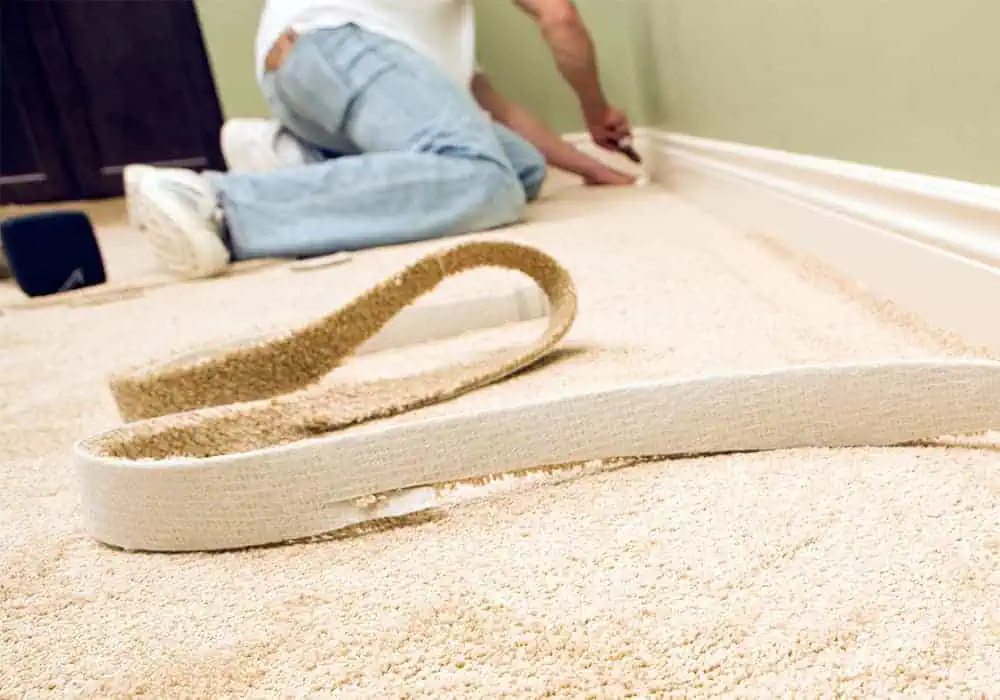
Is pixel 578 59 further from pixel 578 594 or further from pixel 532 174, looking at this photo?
pixel 578 594

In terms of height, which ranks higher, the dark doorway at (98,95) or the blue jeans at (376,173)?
the dark doorway at (98,95)

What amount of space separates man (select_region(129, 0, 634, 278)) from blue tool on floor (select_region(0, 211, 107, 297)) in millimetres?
114

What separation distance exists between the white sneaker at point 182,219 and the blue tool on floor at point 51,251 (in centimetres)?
11

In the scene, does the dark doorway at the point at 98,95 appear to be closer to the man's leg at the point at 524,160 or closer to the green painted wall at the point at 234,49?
the green painted wall at the point at 234,49

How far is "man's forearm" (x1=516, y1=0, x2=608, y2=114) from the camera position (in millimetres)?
1409

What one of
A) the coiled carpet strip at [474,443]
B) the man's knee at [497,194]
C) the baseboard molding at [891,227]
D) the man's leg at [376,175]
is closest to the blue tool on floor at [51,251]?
the man's leg at [376,175]

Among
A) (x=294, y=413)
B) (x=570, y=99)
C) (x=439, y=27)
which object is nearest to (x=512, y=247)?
(x=294, y=413)

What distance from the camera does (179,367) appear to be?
585mm

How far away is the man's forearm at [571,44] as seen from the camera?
1.41m

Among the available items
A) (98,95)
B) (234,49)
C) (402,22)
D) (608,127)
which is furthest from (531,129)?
(98,95)

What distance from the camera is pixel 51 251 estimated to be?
119 cm

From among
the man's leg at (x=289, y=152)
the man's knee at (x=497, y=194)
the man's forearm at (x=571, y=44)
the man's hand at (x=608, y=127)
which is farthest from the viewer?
the man's hand at (x=608, y=127)

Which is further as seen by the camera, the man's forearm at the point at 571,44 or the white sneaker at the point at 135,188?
the man's forearm at the point at 571,44

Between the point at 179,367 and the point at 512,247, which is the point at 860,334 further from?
the point at 179,367
